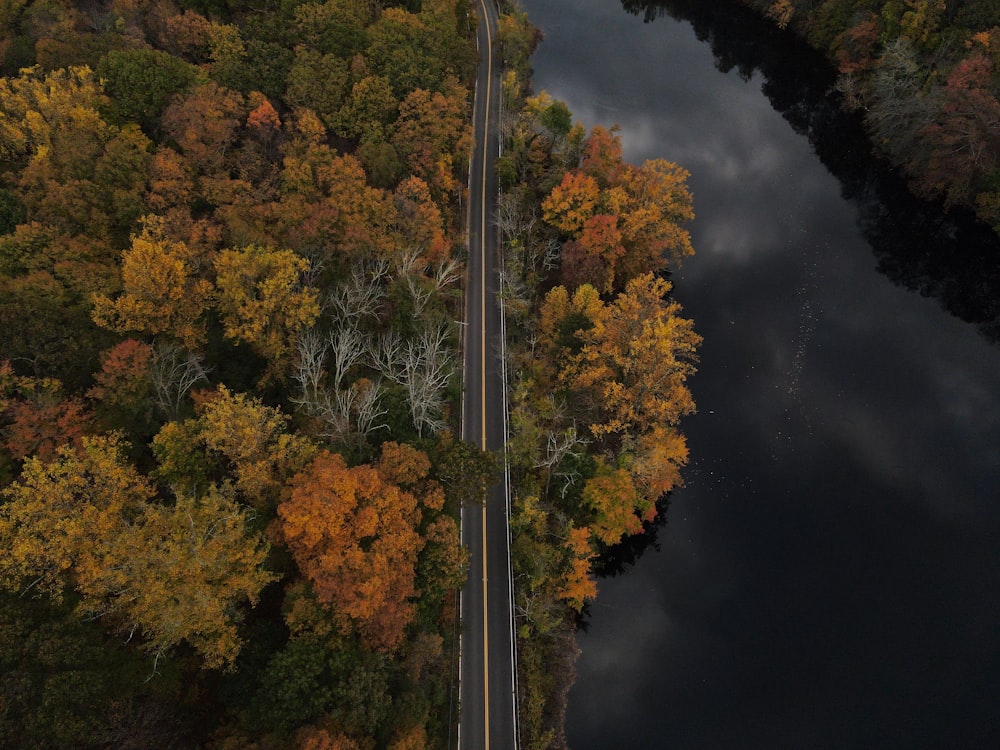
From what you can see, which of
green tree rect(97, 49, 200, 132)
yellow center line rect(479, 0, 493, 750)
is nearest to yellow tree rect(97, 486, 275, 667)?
yellow center line rect(479, 0, 493, 750)

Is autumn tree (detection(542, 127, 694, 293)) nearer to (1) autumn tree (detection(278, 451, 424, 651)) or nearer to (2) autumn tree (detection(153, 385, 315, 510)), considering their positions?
(1) autumn tree (detection(278, 451, 424, 651))

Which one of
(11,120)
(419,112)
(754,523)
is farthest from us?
(419,112)

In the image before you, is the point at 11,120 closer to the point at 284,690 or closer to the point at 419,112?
the point at 419,112

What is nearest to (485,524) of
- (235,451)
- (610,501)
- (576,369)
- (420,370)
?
(610,501)

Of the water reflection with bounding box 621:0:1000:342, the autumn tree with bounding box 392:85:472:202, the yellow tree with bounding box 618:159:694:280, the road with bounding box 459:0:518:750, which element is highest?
the water reflection with bounding box 621:0:1000:342

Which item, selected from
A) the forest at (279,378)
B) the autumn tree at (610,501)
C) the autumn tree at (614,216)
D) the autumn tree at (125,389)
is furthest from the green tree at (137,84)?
the autumn tree at (610,501)

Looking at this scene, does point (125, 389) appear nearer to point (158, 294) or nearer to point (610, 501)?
point (158, 294)

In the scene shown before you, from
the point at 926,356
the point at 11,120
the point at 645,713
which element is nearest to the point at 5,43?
the point at 11,120

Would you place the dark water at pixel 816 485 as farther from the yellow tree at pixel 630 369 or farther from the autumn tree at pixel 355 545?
the autumn tree at pixel 355 545
